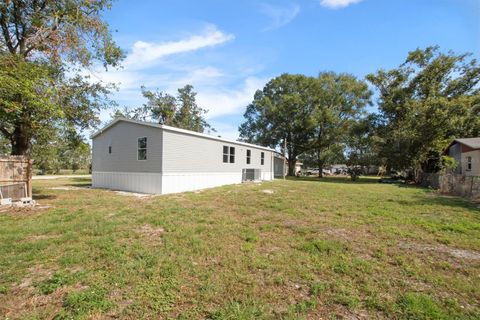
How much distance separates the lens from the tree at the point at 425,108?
1902 centimetres

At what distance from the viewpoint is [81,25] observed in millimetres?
9453

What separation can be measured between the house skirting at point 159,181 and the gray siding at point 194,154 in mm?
300

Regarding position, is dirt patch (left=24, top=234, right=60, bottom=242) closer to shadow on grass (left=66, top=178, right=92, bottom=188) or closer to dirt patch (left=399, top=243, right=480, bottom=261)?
dirt patch (left=399, top=243, right=480, bottom=261)

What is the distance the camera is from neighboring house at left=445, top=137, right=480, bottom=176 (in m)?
17.1

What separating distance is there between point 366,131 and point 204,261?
82.1 ft

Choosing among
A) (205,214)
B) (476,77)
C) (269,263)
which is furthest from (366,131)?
(269,263)

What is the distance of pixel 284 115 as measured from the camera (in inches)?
1163

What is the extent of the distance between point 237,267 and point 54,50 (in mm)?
10596

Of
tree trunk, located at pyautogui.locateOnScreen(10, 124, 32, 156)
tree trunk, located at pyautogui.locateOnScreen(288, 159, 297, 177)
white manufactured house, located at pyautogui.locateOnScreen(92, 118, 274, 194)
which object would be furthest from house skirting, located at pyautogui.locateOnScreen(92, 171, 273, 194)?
tree trunk, located at pyautogui.locateOnScreen(288, 159, 297, 177)

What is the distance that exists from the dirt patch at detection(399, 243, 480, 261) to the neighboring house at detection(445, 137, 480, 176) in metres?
17.8

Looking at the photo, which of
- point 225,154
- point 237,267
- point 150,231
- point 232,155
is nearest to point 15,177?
point 150,231

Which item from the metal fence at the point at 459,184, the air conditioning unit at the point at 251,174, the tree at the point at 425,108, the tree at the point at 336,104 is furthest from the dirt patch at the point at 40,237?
the tree at the point at 336,104

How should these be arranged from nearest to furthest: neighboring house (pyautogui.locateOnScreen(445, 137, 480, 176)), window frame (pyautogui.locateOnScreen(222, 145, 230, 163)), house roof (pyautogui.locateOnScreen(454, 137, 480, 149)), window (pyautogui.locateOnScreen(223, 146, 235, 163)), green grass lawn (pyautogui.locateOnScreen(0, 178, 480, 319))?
green grass lawn (pyautogui.locateOnScreen(0, 178, 480, 319)) → window frame (pyautogui.locateOnScreen(222, 145, 230, 163)) → window (pyautogui.locateOnScreen(223, 146, 235, 163)) → house roof (pyautogui.locateOnScreen(454, 137, 480, 149)) → neighboring house (pyautogui.locateOnScreen(445, 137, 480, 176))

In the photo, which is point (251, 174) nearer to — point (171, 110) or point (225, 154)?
point (225, 154)
